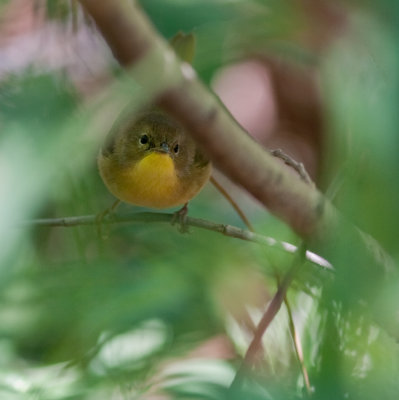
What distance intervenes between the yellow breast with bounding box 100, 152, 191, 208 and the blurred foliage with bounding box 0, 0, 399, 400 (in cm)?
94

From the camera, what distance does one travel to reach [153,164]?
1998 mm

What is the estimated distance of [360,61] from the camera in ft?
1.13

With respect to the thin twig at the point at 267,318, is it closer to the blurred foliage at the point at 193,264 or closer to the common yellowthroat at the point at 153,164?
the blurred foliage at the point at 193,264

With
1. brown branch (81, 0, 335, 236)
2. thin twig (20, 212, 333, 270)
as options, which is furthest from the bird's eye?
brown branch (81, 0, 335, 236)

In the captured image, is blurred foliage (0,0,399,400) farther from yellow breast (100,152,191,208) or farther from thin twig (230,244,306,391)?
yellow breast (100,152,191,208)

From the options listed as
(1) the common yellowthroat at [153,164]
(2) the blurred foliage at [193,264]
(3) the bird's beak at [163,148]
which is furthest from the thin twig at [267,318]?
(3) the bird's beak at [163,148]

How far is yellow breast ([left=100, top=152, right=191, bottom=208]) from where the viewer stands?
6.01 ft

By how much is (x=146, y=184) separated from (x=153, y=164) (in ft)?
0.54

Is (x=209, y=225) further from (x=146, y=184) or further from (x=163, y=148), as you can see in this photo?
(x=163, y=148)

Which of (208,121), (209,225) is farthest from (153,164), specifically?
(208,121)

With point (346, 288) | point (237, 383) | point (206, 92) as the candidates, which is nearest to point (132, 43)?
point (206, 92)

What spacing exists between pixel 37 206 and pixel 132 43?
112 millimetres

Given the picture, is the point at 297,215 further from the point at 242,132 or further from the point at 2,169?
the point at 2,169

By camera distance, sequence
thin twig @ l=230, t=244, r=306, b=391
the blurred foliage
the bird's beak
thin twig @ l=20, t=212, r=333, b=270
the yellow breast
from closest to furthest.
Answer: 1. the blurred foliage
2. thin twig @ l=230, t=244, r=306, b=391
3. thin twig @ l=20, t=212, r=333, b=270
4. the yellow breast
5. the bird's beak
